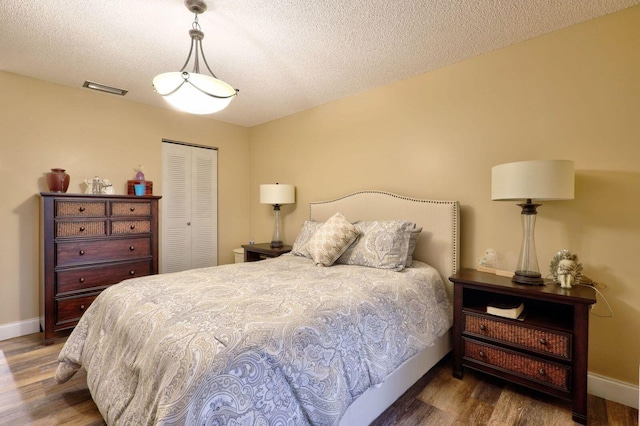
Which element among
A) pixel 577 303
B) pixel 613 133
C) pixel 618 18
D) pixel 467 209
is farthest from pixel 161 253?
pixel 618 18

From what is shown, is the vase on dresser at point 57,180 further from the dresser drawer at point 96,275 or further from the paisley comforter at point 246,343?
the paisley comforter at point 246,343

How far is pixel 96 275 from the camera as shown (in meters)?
2.88

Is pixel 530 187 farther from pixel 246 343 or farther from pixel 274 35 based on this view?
pixel 274 35

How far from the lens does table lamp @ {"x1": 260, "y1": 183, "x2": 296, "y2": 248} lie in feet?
12.2

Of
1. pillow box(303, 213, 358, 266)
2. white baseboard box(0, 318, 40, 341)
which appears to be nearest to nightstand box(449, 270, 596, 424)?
pillow box(303, 213, 358, 266)

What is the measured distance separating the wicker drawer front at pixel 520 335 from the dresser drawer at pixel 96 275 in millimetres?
3096

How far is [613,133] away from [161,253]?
440 centimetres

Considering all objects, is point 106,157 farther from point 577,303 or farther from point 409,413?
point 577,303

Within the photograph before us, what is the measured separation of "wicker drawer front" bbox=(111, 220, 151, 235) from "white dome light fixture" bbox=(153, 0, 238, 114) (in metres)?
1.71

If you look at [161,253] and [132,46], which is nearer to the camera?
[132,46]

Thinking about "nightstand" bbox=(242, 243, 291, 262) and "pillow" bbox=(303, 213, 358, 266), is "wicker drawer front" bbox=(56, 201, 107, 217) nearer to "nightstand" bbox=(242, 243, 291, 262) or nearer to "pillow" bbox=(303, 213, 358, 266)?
"nightstand" bbox=(242, 243, 291, 262)

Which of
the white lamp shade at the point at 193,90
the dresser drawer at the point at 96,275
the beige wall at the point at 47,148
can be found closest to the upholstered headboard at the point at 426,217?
the white lamp shade at the point at 193,90

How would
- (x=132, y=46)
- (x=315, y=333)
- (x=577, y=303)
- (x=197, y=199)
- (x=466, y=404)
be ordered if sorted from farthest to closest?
(x=197, y=199) < (x=132, y=46) < (x=466, y=404) < (x=577, y=303) < (x=315, y=333)

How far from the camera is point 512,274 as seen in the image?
84.3 inches
